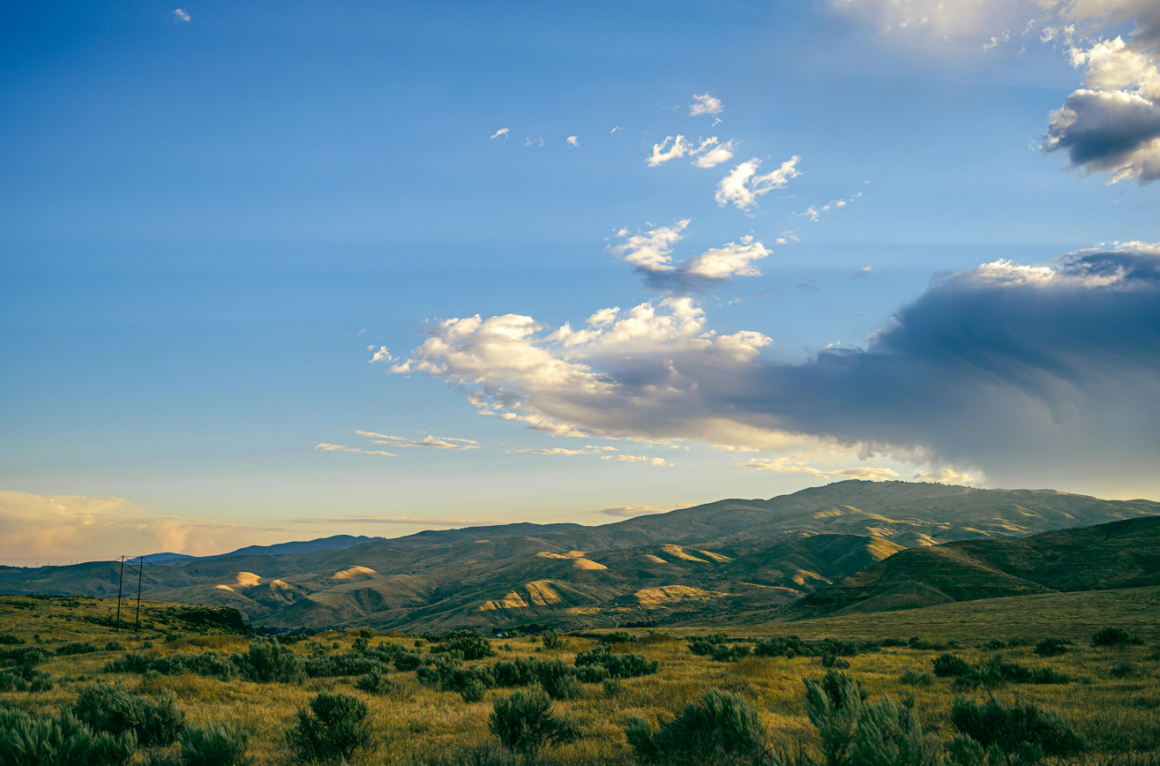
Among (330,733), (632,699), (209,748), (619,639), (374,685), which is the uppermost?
(209,748)

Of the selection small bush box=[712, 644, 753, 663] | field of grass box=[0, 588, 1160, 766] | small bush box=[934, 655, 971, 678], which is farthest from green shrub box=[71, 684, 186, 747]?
small bush box=[934, 655, 971, 678]

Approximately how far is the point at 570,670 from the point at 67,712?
33.3 feet

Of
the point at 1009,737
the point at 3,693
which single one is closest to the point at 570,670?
the point at 1009,737

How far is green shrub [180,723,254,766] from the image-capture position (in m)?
7.43

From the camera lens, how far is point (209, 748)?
293 inches

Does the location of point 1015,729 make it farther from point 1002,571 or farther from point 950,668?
point 1002,571

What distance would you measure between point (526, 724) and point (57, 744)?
5924mm

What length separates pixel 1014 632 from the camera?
130 feet

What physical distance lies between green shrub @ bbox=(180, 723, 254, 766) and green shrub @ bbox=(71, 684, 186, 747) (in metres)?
2.41

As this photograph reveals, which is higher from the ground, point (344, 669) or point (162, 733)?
point (162, 733)

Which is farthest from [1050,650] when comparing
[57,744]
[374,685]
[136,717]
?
[57,744]

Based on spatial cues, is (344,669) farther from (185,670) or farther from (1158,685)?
(1158,685)

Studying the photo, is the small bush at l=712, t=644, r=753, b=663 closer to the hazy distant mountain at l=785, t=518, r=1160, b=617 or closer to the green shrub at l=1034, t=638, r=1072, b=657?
the green shrub at l=1034, t=638, r=1072, b=657

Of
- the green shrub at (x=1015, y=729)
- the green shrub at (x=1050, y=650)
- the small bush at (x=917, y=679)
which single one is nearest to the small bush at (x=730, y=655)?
the small bush at (x=917, y=679)
